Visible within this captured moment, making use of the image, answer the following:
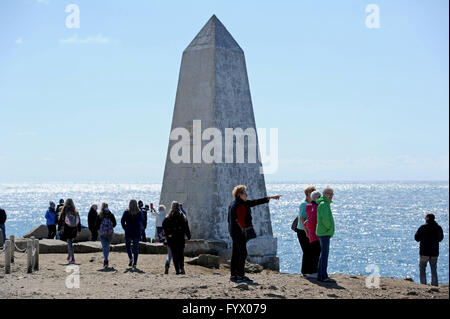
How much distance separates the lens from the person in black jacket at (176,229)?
12227 millimetres

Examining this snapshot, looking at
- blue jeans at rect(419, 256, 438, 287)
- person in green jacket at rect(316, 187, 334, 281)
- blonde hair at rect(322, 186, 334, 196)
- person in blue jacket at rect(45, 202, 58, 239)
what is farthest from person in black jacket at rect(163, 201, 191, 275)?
person in blue jacket at rect(45, 202, 58, 239)

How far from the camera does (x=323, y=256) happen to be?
10.6 m

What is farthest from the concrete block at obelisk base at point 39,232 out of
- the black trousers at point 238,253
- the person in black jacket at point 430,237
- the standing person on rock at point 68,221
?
the person in black jacket at point 430,237

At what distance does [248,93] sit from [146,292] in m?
10.3

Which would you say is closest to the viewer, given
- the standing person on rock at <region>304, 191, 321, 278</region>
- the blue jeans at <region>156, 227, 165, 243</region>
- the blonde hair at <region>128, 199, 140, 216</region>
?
the standing person on rock at <region>304, 191, 321, 278</region>

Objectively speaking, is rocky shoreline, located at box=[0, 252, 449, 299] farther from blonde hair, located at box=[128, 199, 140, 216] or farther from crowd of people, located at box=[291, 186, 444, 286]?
blonde hair, located at box=[128, 199, 140, 216]

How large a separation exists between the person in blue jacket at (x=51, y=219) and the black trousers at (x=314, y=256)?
10289 mm

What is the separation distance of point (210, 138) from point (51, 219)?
18.9ft

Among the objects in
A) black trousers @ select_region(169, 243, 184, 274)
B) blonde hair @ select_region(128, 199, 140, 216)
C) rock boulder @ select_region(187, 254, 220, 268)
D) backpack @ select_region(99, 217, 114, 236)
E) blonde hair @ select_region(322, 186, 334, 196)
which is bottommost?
rock boulder @ select_region(187, 254, 220, 268)

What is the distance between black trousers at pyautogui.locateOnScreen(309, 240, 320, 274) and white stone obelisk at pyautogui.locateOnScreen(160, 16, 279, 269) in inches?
248

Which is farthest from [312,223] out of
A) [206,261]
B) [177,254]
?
[206,261]

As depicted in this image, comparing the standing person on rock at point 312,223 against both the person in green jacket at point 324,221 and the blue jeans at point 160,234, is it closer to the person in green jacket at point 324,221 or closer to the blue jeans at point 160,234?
the person in green jacket at point 324,221

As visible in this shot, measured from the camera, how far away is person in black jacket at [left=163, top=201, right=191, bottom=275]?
1223cm
